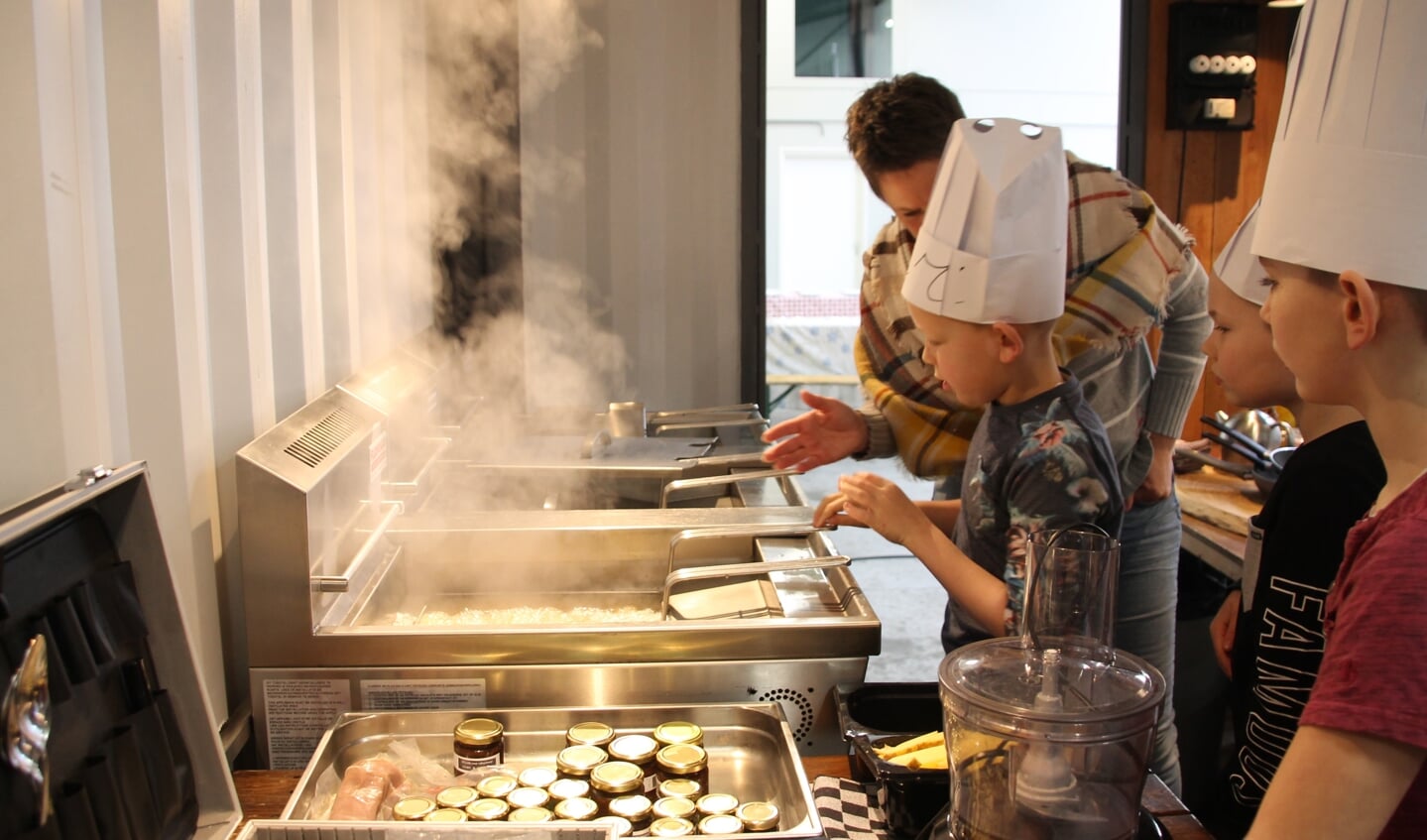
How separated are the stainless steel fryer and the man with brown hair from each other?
34 centimetres

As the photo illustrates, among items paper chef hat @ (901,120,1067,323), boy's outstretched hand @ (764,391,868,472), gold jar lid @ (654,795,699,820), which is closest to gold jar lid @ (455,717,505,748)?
gold jar lid @ (654,795,699,820)

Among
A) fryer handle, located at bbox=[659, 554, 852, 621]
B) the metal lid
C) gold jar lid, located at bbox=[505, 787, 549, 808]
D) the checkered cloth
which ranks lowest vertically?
the checkered cloth

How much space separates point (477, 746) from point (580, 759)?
123 mm

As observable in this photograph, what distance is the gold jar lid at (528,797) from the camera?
3.83ft

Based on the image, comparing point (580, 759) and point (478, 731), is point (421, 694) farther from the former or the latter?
point (580, 759)

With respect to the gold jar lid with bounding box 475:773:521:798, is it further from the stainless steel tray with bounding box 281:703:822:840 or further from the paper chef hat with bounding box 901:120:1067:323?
the paper chef hat with bounding box 901:120:1067:323

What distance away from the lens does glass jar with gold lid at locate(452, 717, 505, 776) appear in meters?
1.26

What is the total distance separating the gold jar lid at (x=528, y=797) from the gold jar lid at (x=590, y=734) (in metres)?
0.09

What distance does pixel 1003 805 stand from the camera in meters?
0.95

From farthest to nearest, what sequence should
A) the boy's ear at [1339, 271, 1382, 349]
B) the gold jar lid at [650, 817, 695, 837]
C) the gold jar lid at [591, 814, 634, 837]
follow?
the gold jar lid at [650, 817, 695, 837] → the gold jar lid at [591, 814, 634, 837] → the boy's ear at [1339, 271, 1382, 349]

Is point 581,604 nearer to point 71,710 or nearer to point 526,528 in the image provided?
point 526,528

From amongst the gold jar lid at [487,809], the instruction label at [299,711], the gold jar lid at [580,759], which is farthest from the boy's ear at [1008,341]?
the instruction label at [299,711]

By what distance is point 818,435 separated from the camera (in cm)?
211

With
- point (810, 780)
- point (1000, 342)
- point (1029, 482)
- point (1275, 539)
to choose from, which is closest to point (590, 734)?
point (810, 780)
